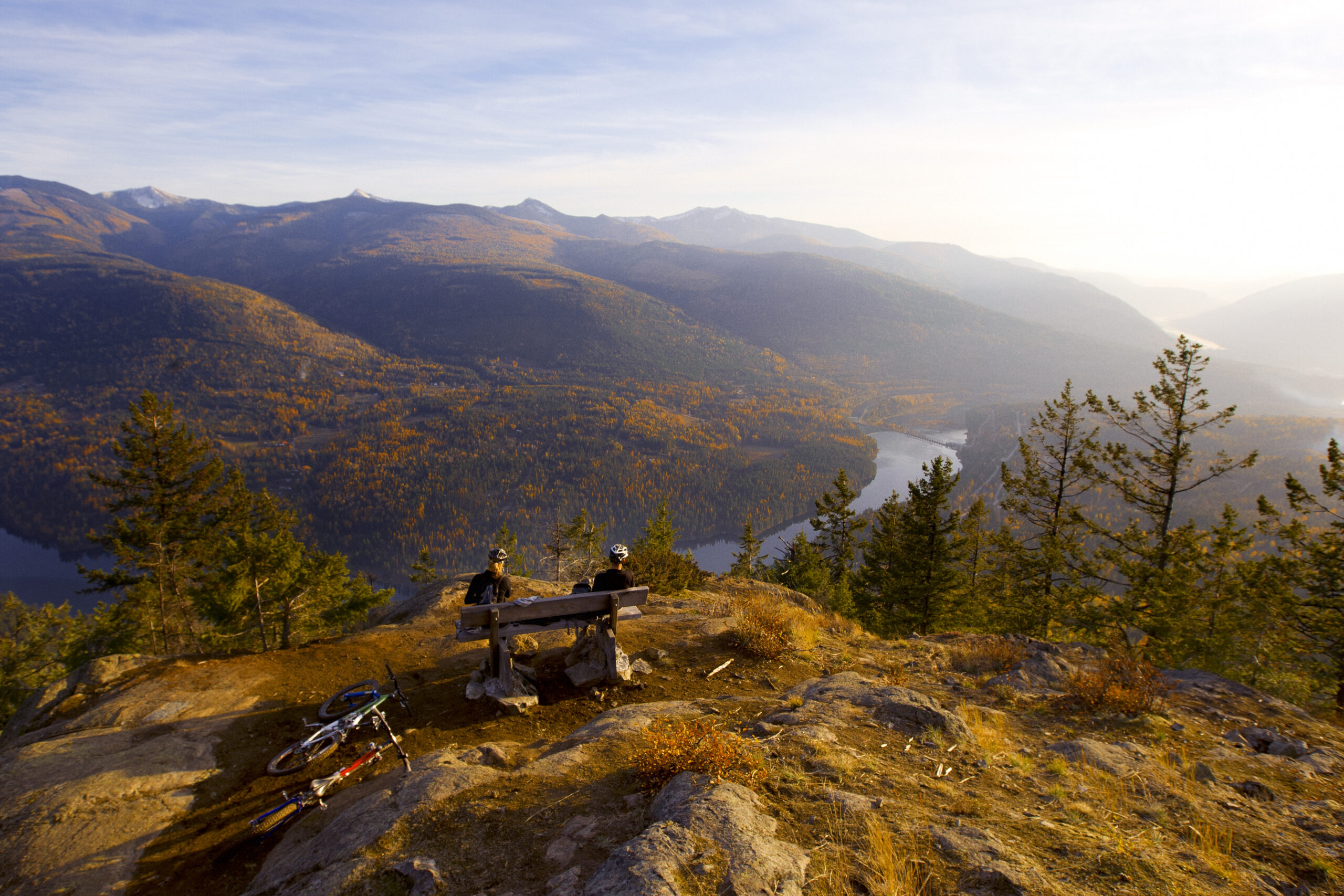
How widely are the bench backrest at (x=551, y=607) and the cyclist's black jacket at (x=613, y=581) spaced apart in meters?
0.14

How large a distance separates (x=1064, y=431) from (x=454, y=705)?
76.9 feet

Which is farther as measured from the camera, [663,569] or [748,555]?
[748,555]

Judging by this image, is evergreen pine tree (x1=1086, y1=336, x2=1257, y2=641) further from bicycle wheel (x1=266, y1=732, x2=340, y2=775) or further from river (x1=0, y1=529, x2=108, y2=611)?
river (x1=0, y1=529, x2=108, y2=611)

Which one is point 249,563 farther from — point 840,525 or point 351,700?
point 840,525

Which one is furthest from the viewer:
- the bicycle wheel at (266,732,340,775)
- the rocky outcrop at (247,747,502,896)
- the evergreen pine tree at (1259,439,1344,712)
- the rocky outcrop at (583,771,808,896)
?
the evergreen pine tree at (1259,439,1344,712)

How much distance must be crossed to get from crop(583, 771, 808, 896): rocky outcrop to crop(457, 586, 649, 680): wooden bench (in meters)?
4.61

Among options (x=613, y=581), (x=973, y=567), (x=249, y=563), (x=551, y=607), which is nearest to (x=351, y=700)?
(x=551, y=607)

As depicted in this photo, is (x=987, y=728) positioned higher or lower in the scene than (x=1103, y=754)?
lower

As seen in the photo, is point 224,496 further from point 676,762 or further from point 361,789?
point 676,762

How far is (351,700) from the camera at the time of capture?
10094 mm

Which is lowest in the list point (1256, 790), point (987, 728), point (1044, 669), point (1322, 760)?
point (1044, 669)

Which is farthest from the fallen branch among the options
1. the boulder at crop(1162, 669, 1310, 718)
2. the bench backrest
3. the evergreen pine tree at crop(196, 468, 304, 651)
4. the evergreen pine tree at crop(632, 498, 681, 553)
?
the evergreen pine tree at crop(632, 498, 681, 553)

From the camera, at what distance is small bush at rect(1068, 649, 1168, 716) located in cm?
932

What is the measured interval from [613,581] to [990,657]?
28.9 feet
